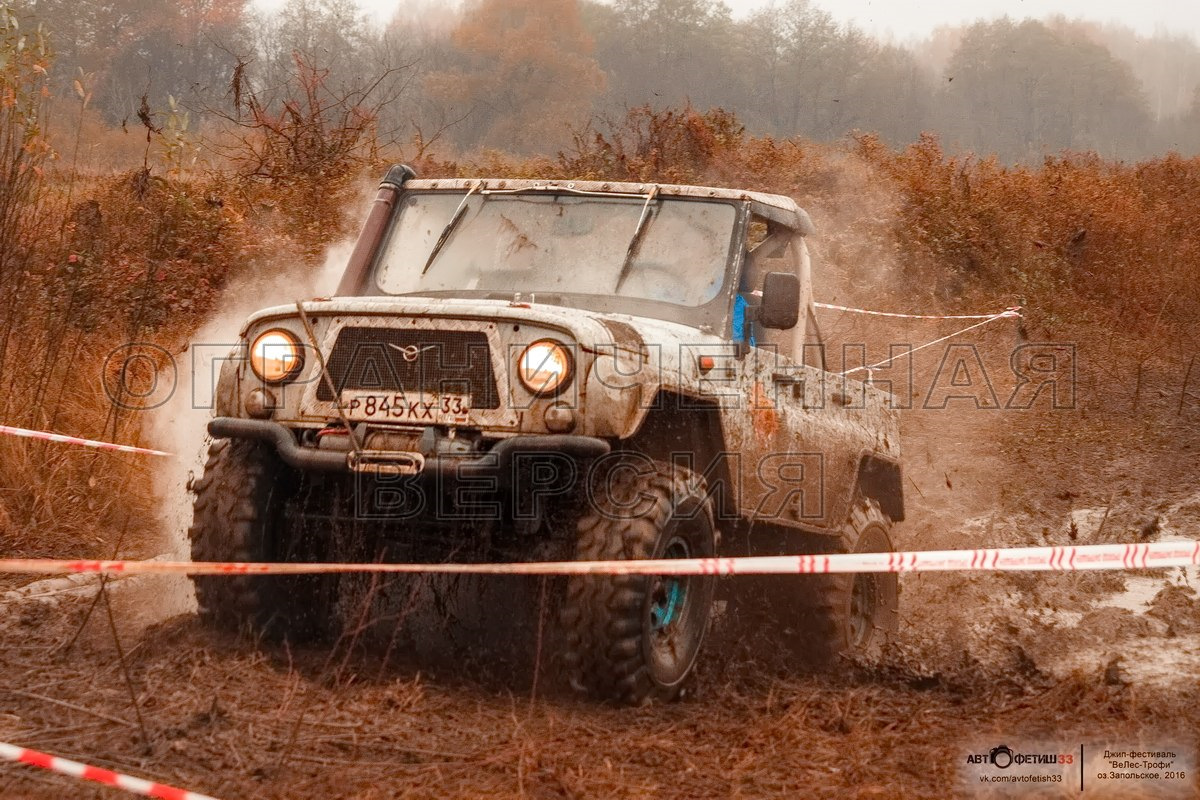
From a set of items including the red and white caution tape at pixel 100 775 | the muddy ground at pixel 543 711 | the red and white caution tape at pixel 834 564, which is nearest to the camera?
the red and white caution tape at pixel 100 775

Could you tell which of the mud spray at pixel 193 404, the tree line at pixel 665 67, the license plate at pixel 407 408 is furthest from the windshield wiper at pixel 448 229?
the tree line at pixel 665 67

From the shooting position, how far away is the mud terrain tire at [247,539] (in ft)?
15.4

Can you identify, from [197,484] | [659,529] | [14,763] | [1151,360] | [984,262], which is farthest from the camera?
[984,262]

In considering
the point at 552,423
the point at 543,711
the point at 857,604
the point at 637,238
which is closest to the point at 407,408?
the point at 552,423

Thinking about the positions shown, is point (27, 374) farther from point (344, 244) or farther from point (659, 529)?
point (344, 244)

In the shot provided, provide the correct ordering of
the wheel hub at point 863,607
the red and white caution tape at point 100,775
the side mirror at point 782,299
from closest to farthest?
the red and white caution tape at point 100,775
the side mirror at point 782,299
the wheel hub at point 863,607

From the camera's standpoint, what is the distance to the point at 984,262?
15.9m

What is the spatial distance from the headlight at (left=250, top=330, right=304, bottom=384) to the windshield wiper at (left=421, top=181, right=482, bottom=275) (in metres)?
1.12

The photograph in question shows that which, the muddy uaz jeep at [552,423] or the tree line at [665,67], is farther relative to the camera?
the tree line at [665,67]

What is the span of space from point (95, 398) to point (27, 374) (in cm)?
74

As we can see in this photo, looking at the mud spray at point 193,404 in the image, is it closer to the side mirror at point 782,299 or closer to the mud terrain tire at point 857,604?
the side mirror at point 782,299

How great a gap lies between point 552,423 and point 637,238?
1.44m

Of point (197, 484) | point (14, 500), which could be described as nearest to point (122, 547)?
point (14, 500)

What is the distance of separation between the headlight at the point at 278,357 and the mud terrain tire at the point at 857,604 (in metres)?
2.54
